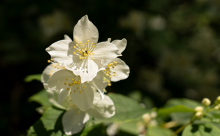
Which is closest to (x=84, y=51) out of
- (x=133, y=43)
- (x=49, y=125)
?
(x=49, y=125)

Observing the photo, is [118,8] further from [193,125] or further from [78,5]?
[193,125]

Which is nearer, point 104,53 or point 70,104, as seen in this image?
point 104,53

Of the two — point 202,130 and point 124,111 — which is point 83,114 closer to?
point 124,111

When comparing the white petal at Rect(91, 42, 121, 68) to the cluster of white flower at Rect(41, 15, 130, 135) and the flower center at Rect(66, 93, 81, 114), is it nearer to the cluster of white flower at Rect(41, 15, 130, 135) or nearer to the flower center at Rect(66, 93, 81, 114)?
the cluster of white flower at Rect(41, 15, 130, 135)

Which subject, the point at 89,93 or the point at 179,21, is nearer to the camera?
the point at 89,93

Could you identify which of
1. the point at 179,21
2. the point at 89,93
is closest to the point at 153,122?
the point at 89,93

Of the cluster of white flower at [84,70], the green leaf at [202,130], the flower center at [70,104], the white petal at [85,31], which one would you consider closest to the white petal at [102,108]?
the cluster of white flower at [84,70]
